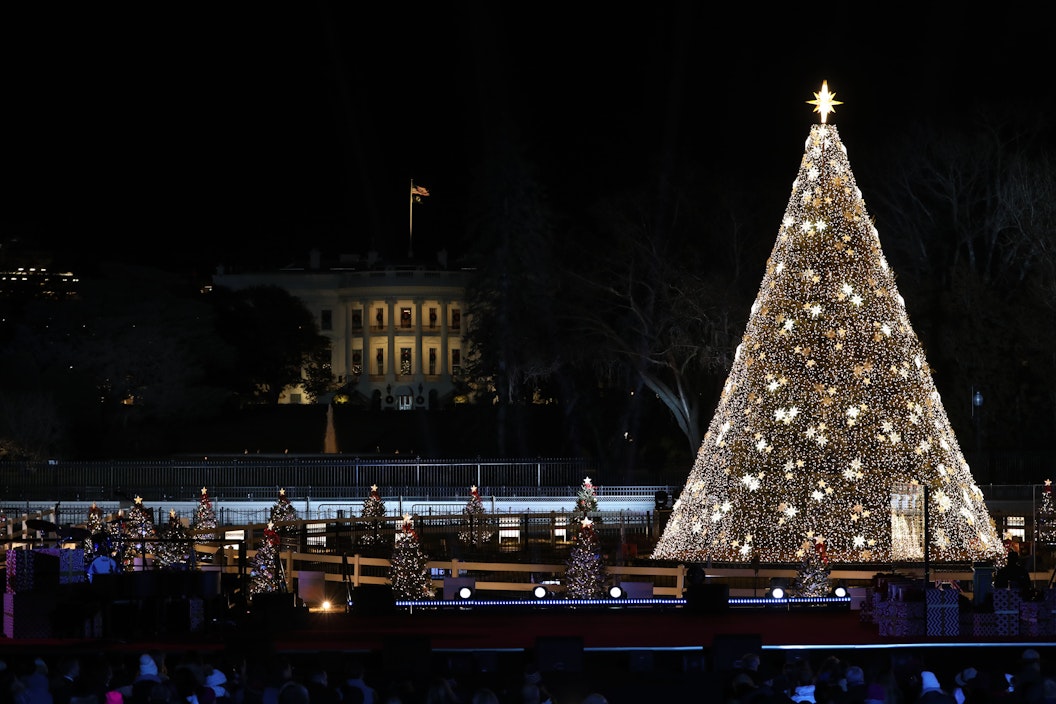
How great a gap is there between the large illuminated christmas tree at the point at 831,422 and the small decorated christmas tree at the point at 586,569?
2.70 metres

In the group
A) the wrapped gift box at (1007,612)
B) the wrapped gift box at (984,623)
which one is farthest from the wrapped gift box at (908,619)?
the wrapped gift box at (1007,612)

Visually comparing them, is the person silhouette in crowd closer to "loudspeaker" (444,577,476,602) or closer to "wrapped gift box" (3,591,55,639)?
"wrapped gift box" (3,591,55,639)

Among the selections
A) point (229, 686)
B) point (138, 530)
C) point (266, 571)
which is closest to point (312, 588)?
point (266, 571)

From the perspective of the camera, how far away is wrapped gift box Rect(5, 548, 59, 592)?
75.5 ft

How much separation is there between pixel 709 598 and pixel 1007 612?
4.02 meters

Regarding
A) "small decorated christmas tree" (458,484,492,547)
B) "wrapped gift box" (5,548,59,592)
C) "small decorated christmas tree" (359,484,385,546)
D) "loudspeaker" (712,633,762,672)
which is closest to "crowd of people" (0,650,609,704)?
"loudspeaker" (712,633,762,672)

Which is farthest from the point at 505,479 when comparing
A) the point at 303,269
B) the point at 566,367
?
the point at 303,269

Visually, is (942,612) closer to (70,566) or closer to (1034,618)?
(1034,618)

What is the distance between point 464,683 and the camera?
19094mm

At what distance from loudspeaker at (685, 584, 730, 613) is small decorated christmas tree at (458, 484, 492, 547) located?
12.2 metres

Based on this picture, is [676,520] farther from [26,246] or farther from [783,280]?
[26,246]

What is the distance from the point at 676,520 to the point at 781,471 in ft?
6.91

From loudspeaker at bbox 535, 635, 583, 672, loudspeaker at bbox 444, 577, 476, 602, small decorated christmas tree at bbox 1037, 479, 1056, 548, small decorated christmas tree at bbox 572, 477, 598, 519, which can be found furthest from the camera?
small decorated christmas tree at bbox 572, 477, 598, 519

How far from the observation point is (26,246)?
92750mm
